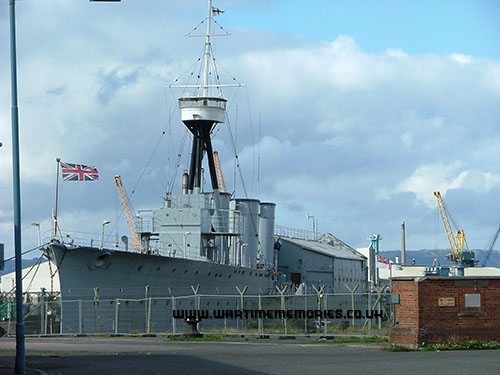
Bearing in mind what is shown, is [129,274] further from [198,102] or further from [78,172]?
[198,102]

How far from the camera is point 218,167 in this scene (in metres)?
91.7

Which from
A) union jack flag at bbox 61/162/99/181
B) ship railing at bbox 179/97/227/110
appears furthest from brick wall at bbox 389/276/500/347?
ship railing at bbox 179/97/227/110

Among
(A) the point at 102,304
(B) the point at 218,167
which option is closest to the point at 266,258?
(A) the point at 102,304

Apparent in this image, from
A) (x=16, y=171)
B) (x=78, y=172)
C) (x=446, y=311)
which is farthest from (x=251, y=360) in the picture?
(x=78, y=172)

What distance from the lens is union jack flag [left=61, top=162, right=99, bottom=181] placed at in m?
43.1

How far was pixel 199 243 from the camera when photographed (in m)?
57.3

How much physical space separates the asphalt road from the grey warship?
1902cm

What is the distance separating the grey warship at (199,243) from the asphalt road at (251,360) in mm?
19023

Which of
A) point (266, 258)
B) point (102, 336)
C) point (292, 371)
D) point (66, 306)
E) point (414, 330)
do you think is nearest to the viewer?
point (292, 371)

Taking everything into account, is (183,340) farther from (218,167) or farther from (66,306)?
(218,167)

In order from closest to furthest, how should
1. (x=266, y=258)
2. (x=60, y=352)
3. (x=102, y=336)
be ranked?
(x=60, y=352) < (x=102, y=336) < (x=266, y=258)

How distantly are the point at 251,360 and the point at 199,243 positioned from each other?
36.2 m

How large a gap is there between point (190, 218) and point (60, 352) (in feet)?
105

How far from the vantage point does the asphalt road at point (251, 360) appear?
18.4 metres
